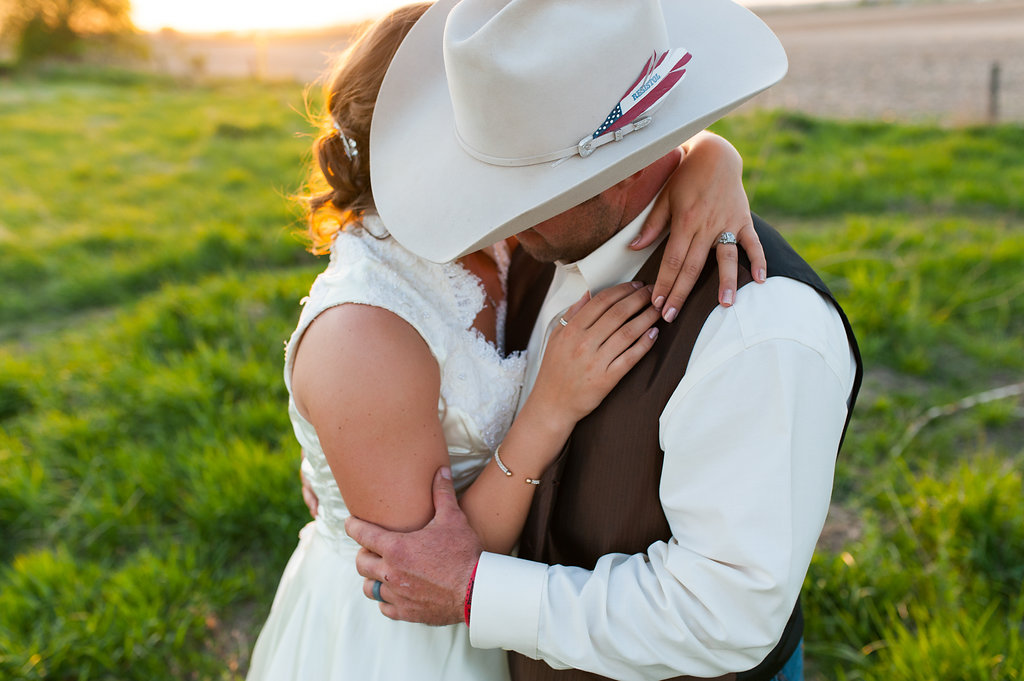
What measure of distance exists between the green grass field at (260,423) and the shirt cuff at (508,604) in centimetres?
114

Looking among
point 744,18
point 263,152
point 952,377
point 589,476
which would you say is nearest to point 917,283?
point 952,377

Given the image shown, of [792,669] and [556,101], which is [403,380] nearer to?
[556,101]

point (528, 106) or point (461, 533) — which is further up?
point (528, 106)

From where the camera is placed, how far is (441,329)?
1628 mm

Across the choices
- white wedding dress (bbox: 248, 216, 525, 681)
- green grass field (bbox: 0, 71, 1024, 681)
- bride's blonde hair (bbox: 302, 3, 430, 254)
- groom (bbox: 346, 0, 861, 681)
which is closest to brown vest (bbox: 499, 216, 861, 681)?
groom (bbox: 346, 0, 861, 681)

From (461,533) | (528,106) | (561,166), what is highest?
(528,106)

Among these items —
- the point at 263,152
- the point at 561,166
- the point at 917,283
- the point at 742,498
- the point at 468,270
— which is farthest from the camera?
the point at 263,152

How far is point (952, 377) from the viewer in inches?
148

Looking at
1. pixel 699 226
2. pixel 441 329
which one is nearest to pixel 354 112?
pixel 441 329

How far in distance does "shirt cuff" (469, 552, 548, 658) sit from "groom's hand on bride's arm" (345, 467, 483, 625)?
45 millimetres

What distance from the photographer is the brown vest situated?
52.9 inches

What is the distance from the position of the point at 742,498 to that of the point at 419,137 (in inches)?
37.1

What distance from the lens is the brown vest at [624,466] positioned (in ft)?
4.41

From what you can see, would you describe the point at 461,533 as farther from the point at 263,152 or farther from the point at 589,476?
the point at 263,152
